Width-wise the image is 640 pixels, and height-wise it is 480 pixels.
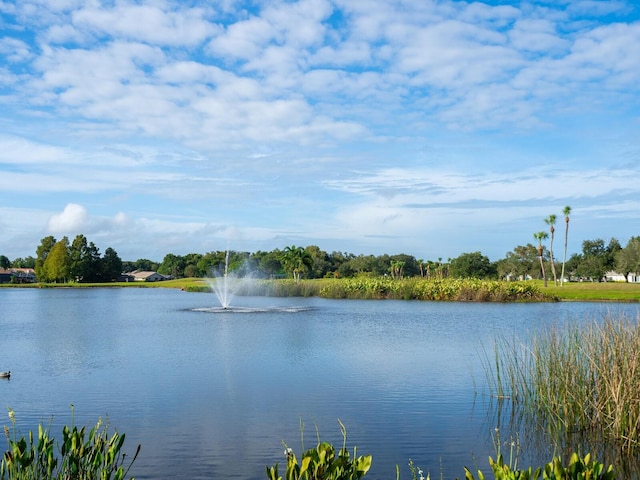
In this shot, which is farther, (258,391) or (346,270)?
(346,270)

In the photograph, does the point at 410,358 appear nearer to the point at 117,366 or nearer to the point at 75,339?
the point at 117,366

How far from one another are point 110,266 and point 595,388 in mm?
143663

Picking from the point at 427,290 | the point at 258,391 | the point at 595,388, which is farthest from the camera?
the point at 427,290

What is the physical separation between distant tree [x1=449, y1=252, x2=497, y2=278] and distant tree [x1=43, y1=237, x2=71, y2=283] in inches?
3153

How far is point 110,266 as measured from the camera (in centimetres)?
14475

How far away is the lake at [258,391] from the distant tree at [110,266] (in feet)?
377

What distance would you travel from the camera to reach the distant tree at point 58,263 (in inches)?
5153

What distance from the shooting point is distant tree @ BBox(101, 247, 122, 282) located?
472 ft

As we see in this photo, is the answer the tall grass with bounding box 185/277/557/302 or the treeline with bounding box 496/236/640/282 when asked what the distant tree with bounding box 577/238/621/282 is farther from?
the tall grass with bounding box 185/277/557/302

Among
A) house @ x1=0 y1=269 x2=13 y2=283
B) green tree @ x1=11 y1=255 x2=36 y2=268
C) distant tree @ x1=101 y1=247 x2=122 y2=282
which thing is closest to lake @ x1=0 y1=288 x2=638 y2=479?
distant tree @ x1=101 y1=247 x2=122 y2=282

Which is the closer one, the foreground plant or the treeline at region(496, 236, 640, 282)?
the foreground plant

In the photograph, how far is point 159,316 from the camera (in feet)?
144

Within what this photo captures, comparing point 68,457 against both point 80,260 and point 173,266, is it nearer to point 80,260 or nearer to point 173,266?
point 80,260

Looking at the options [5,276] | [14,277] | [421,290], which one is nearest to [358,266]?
[421,290]
